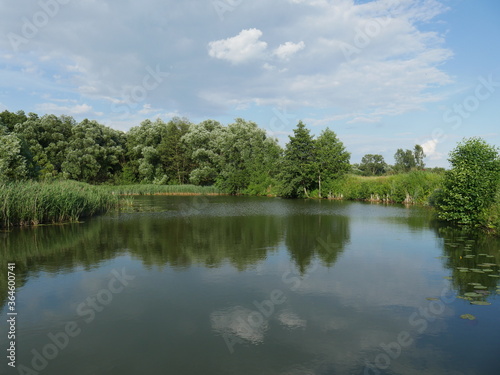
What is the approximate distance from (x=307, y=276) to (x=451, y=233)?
391 inches

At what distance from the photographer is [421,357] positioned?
5.08 meters

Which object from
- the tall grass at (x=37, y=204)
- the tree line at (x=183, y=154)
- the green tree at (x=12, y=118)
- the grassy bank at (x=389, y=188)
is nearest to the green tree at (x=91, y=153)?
the tree line at (x=183, y=154)

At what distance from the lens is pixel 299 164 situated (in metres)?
42.4

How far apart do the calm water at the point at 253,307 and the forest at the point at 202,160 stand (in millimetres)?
20209

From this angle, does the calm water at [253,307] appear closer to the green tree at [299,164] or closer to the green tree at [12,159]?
the green tree at [12,159]

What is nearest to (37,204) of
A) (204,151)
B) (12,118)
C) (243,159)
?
(243,159)

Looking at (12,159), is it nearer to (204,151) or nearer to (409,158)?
(204,151)

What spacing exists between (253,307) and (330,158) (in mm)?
38500

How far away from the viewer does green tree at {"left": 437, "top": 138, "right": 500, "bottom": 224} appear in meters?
15.7

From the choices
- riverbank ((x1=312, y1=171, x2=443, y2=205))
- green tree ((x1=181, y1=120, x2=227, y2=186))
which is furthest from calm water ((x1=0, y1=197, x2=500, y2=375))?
green tree ((x1=181, y1=120, x2=227, y2=186))

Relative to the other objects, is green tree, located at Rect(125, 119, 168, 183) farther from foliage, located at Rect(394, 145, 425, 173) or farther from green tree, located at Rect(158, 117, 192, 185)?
foliage, located at Rect(394, 145, 425, 173)

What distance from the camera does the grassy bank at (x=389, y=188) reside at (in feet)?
104

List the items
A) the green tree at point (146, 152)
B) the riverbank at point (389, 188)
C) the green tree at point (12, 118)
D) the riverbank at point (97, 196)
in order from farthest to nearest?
the green tree at point (146, 152)
the green tree at point (12, 118)
the riverbank at point (389, 188)
the riverbank at point (97, 196)

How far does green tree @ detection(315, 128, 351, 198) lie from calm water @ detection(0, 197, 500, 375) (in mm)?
29989
